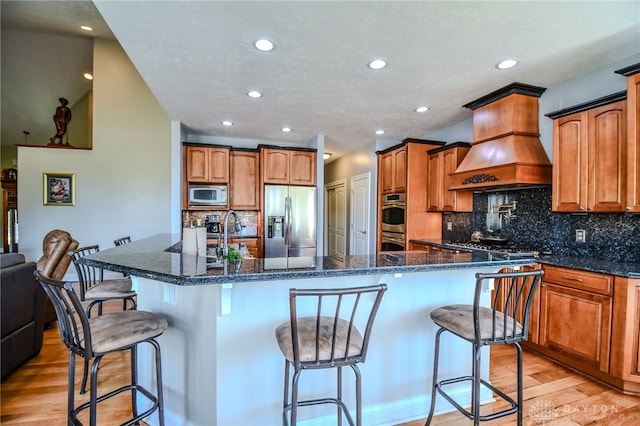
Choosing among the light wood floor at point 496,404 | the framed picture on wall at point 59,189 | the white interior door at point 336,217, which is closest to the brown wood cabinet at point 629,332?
the light wood floor at point 496,404

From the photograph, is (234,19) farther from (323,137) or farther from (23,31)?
(23,31)

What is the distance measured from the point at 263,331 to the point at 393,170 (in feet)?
12.4

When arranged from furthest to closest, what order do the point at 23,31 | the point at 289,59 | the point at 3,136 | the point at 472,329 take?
the point at 3,136
the point at 23,31
the point at 289,59
the point at 472,329

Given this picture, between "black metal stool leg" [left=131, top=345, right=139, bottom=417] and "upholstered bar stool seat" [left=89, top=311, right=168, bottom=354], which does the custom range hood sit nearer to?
"upholstered bar stool seat" [left=89, top=311, right=168, bottom=354]

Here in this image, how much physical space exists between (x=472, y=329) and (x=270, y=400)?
117 cm

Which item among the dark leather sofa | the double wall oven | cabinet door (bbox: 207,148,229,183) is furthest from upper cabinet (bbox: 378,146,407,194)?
the dark leather sofa

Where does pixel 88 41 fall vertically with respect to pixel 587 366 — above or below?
above

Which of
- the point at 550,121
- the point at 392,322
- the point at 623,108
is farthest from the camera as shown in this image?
the point at 550,121

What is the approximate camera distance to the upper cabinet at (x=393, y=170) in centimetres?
458

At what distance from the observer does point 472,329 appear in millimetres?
1596

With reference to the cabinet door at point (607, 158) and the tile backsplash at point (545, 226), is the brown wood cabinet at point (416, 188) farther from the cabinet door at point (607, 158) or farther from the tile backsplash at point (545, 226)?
the cabinet door at point (607, 158)

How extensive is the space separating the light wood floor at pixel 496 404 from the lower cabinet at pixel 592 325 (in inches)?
4.8

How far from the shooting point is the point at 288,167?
518cm

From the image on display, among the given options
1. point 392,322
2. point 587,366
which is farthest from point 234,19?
point 587,366
